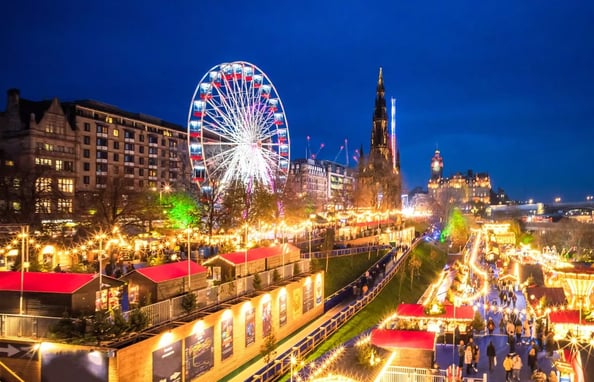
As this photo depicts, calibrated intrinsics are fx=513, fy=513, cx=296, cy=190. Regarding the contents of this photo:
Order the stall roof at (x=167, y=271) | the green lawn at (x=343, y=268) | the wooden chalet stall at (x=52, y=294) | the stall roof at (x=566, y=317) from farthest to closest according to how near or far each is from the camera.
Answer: the green lawn at (x=343, y=268) < the stall roof at (x=566, y=317) < the stall roof at (x=167, y=271) < the wooden chalet stall at (x=52, y=294)

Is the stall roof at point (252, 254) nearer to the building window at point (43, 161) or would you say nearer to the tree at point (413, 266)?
the tree at point (413, 266)

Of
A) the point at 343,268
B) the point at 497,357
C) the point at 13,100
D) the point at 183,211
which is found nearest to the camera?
the point at 497,357

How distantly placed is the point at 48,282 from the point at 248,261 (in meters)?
12.7

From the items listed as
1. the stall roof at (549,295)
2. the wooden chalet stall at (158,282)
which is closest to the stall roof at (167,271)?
the wooden chalet stall at (158,282)

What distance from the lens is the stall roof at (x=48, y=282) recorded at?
61.6ft

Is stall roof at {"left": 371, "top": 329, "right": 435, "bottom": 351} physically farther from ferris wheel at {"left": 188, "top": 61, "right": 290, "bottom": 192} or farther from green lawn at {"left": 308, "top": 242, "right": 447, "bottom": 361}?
ferris wheel at {"left": 188, "top": 61, "right": 290, "bottom": 192}

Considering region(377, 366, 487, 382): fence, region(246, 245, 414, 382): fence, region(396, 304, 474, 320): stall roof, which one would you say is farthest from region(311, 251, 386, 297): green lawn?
region(377, 366, 487, 382): fence

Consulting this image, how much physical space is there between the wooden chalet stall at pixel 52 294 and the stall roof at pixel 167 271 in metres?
2.24

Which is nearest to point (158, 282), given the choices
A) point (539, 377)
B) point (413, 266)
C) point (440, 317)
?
point (440, 317)

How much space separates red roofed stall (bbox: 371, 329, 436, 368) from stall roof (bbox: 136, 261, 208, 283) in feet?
29.1

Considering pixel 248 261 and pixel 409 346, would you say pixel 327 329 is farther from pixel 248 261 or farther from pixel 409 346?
pixel 409 346

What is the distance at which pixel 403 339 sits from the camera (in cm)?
2184

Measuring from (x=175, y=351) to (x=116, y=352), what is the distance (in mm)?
3403

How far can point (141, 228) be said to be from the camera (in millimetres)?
51656
